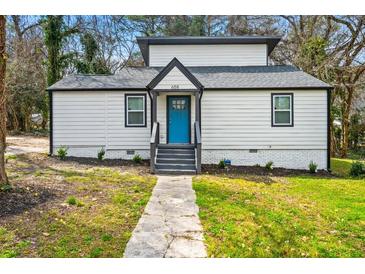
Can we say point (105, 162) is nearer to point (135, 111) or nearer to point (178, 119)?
point (135, 111)

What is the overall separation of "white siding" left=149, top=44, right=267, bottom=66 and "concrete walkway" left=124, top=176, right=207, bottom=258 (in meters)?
10.1

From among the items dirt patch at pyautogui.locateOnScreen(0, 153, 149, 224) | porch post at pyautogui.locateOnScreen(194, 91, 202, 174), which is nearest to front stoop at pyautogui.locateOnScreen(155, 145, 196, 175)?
porch post at pyautogui.locateOnScreen(194, 91, 202, 174)

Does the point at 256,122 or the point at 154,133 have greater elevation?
the point at 256,122

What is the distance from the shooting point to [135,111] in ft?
44.5

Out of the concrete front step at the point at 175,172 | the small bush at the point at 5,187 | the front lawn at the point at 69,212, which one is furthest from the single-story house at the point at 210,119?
the small bush at the point at 5,187

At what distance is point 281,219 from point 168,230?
223 centimetres

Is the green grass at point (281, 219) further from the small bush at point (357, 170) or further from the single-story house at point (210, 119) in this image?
the single-story house at point (210, 119)

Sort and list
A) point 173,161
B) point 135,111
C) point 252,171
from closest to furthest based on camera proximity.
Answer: point 173,161 → point 252,171 → point 135,111

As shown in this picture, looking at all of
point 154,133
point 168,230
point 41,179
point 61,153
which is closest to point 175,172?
point 154,133

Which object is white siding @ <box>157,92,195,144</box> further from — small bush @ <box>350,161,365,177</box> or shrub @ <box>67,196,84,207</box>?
shrub @ <box>67,196,84,207</box>

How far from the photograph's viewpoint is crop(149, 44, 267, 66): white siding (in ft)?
Result: 53.2

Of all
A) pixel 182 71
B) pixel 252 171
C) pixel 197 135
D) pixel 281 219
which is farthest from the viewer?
pixel 182 71

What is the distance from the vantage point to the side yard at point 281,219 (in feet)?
14.8
